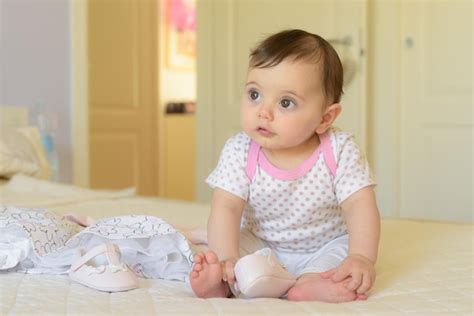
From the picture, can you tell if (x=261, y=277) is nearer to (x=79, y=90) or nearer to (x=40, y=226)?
(x=40, y=226)

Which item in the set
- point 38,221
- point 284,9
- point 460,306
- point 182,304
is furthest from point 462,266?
point 284,9

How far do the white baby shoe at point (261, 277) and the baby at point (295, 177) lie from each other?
35 mm

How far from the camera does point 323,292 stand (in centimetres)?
85

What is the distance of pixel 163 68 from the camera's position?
16.3 ft

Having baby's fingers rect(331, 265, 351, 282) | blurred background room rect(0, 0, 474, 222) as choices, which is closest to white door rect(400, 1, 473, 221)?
blurred background room rect(0, 0, 474, 222)

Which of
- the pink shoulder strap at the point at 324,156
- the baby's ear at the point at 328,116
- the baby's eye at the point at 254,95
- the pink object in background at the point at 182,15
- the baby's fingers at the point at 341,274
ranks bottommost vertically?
the baby's fingers at the point at 341,274

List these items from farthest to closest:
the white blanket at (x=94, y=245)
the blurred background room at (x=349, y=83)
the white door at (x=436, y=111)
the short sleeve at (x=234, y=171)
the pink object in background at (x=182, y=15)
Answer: the pink object in background at (x=182, y=15)
the white door at (x=436, y=111)
the blurred background room at (x=349, y=83)
the short sleeve at (x=234, y=171)
the white blanket at (x=94, y=245)

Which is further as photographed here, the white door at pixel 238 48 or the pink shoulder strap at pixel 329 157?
the white door at pixel 238 48

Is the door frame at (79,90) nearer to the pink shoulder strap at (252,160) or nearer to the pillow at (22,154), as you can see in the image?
the pillow at (22,154)

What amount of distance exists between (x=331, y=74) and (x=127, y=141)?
3.32 metres

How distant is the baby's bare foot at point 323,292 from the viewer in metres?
0.84

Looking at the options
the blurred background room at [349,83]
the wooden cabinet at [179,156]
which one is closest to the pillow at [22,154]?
the blurred background room at [349,83]

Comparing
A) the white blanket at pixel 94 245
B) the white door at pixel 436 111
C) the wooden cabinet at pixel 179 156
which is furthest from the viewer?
the wooden cabinet at pixel 179 156

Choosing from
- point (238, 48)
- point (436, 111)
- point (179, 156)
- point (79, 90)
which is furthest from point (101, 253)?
point (179, 156)
